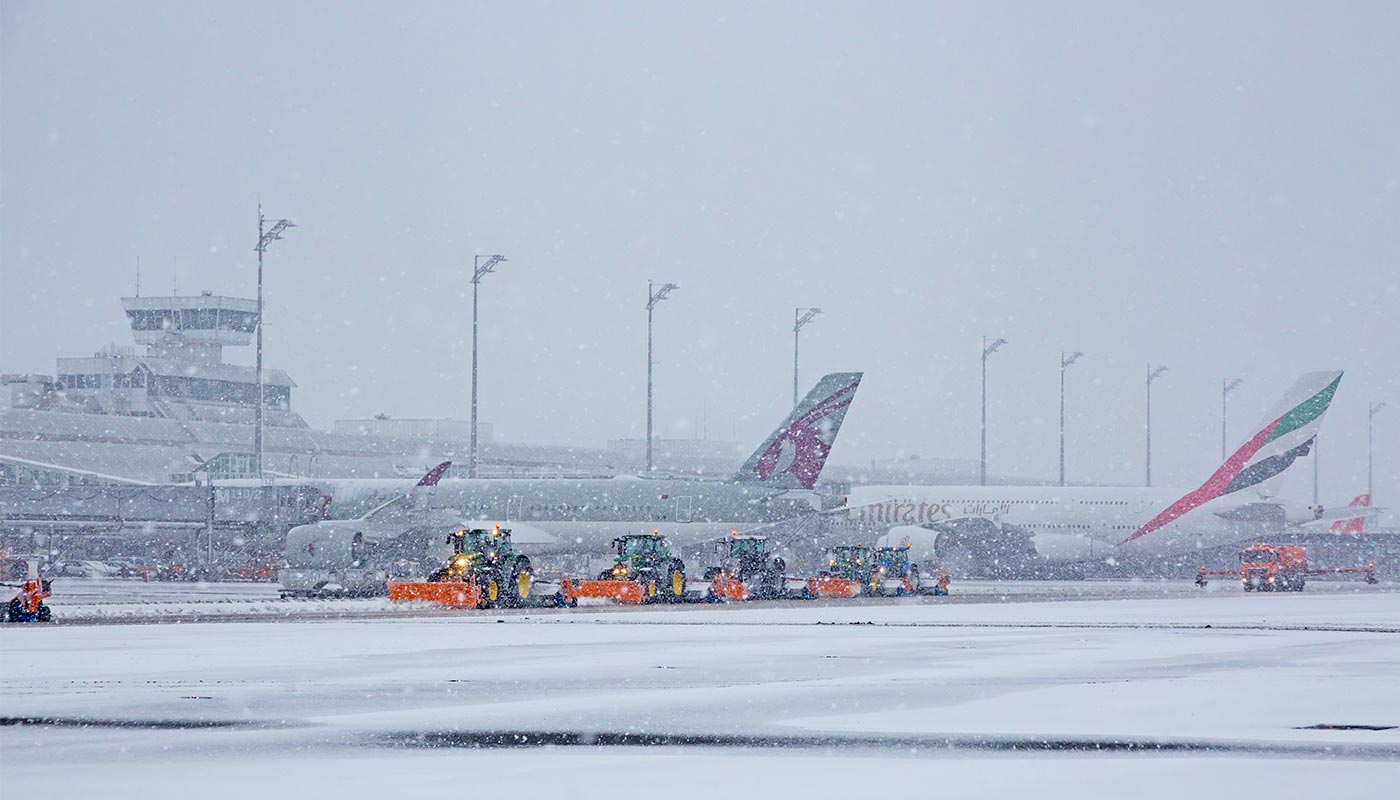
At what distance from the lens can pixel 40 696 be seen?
18.4m

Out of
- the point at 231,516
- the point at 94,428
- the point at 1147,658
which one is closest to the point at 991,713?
the point at 1147,658

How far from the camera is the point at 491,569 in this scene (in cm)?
4669

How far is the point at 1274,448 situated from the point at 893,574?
2054 cm

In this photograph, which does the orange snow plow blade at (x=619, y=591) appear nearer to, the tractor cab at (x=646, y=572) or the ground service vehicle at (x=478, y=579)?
the tractor cab at (x=646, y=572)

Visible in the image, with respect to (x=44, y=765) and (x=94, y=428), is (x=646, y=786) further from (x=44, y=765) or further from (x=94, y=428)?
(x=94, y=428)

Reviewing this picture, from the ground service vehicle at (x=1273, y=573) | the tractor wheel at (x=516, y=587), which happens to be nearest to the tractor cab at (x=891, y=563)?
the ground service vehicle at (x=1273, y=573)

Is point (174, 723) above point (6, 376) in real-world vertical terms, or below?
below

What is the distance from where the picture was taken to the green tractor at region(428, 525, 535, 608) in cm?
4641

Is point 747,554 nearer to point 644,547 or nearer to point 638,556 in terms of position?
point 644,547

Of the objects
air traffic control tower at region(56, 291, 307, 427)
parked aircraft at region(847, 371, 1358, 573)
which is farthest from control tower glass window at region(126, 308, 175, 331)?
parked aircraft at region(847, 371, 1358, 573)

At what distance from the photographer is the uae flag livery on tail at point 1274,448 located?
7012 centimetres

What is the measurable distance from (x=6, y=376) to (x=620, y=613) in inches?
3839

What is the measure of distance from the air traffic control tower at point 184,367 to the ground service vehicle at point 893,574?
245 ft

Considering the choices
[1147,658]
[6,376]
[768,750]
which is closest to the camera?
[768,750]
